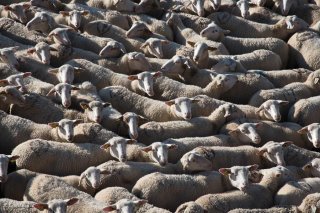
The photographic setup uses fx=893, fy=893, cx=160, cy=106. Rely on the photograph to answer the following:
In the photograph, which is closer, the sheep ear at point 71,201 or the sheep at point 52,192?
the sheep ear at point 71,201

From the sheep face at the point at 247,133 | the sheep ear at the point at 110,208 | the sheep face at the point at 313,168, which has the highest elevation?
the sheep ear at the point at 110,208

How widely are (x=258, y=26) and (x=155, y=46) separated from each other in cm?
248

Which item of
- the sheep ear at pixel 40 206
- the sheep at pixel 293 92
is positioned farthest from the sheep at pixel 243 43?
the sheep ear at pixel 40 206

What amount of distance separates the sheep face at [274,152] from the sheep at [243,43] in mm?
3763

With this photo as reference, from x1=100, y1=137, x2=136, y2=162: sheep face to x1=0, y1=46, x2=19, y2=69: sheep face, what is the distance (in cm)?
298

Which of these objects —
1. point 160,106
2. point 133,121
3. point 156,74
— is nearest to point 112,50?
point 156,74

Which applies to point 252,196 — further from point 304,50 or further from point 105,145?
point 304,50

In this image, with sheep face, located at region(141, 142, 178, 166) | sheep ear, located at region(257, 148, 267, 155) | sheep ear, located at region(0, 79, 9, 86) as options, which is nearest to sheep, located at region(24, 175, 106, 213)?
sheep face, located at region(141, 142, 178, 166)

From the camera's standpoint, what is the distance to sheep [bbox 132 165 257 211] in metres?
11.9

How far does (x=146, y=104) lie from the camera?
14453 millimetres

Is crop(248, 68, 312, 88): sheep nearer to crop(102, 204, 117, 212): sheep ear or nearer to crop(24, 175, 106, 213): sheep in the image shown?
crop(24, 175, 106, 213): sheep

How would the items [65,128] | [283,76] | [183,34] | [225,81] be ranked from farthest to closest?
1. [183,34]
2. [283,76]
3. [225,81]
4. [65,128]

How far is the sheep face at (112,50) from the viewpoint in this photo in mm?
15625

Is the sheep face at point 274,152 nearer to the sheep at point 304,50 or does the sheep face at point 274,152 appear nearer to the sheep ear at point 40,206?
the sheep at point 304,50
